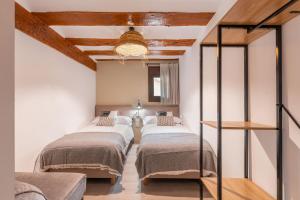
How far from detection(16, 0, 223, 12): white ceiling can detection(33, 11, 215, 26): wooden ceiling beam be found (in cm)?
5

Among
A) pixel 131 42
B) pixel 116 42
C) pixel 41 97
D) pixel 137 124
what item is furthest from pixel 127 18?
pixel 137 124

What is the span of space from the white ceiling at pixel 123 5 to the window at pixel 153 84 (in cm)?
323

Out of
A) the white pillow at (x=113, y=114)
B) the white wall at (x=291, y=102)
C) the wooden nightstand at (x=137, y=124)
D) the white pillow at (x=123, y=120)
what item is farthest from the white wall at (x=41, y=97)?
the white wall at (x=291, y=102)

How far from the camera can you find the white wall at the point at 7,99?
730 mm

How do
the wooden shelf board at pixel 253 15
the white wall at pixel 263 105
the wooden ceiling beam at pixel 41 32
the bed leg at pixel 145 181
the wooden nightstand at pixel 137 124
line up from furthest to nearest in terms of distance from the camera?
the wooden nightstand at pixel 137 124 → the bed leg at pixel 145 181 → the wooden ceiling beam at pixel 41 32 → the white wall at pixel 263 105 → the wooden shelf board at pixel 253 15

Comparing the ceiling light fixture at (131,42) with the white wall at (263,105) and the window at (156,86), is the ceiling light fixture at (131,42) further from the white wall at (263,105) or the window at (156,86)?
the window at (156,86)

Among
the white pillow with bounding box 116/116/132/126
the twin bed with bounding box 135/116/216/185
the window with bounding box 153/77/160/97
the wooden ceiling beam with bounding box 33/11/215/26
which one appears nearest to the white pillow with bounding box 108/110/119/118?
the white pillow with bounding box 116/116/132/126

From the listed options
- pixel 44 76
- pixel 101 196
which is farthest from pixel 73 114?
pixel 101 196

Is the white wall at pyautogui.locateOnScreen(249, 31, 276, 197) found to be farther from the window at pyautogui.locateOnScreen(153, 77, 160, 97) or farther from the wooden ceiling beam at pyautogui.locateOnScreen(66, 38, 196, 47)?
the window at pyautogui.locateOnScreen(153, 77, 160, 97)

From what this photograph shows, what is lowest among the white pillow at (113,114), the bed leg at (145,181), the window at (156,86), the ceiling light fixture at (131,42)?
the bed leg at (145,181)

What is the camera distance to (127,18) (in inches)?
104

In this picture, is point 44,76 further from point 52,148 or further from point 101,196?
point 101,196

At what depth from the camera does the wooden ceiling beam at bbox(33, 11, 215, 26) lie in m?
2.61

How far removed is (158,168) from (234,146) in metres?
1.03
